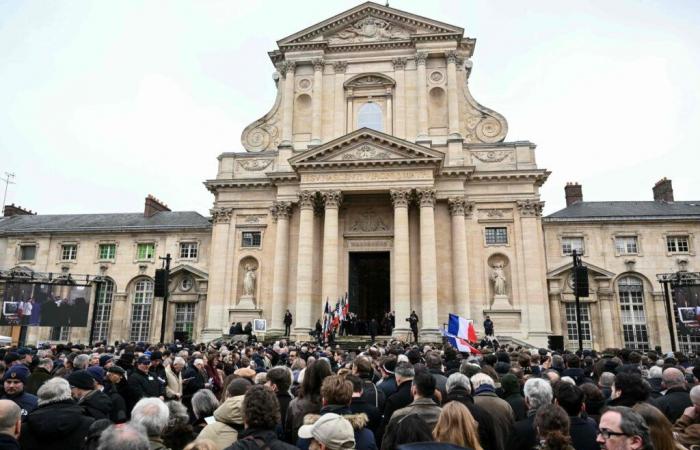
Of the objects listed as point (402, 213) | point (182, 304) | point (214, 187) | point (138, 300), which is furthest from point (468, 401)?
point (138, 300)

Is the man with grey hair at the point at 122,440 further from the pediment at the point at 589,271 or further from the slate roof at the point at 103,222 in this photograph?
the slate roof at the point at 103,222

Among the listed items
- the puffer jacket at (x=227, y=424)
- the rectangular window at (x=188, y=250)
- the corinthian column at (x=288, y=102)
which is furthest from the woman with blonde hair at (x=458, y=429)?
the rectangular window at (x=188, y=250)

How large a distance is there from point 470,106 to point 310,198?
13640 millimetres

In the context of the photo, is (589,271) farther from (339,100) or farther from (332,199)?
(339,100)

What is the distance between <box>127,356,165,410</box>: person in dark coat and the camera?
7.66 metres

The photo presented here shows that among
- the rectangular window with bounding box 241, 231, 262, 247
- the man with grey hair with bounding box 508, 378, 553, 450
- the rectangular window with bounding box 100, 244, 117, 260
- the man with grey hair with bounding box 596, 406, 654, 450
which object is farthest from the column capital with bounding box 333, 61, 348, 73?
the man with grey hair with bounding box 596, 406, 654, 450

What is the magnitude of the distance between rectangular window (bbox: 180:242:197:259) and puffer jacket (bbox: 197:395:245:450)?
34.5 metres

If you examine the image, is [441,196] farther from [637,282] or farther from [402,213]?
[637,282]

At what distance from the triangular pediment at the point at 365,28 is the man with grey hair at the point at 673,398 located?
109 feet

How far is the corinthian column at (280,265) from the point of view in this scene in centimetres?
3172

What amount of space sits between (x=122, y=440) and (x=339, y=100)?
3454cm

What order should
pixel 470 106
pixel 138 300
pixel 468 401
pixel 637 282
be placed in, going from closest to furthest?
pixel 468 401
pixel 637 282
pixel 470 106
pixel 138 300

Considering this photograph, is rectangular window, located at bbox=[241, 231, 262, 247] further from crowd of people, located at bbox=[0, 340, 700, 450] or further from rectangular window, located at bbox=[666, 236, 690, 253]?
rectangular window, located at bbox=[666, 236, 690, 253]

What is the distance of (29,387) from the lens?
8.17 meters
